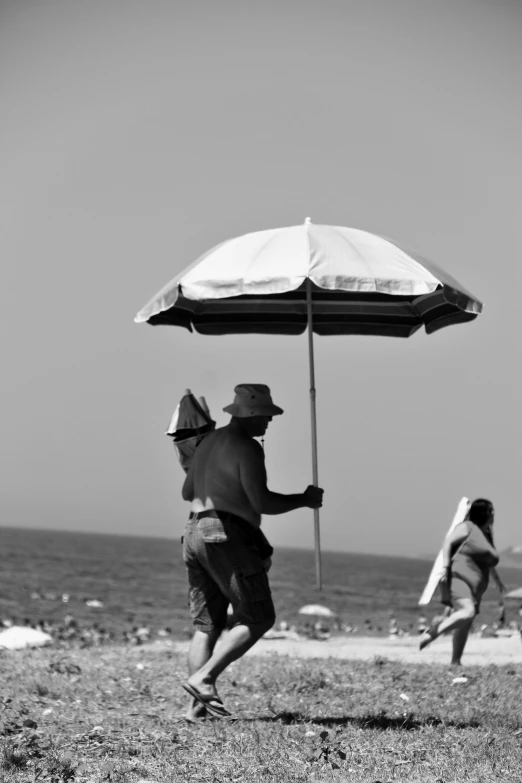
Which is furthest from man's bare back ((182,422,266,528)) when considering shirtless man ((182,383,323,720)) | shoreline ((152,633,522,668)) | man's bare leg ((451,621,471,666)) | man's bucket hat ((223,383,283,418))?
shoreline ((152,633,522,668))

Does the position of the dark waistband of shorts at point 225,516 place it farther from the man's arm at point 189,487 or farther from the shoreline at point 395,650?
the shoreline at point 395,650

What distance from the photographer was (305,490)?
6707 millimetres

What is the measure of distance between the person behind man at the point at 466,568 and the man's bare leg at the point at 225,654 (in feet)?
11.6

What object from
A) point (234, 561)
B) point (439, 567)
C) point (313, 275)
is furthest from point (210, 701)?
point (439, 567)

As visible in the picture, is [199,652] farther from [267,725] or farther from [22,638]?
[22,638]

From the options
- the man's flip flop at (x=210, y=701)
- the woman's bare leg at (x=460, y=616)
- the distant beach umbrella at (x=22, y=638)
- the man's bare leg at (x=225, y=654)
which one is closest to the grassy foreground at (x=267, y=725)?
the man's flip flop at (x=210, y=701)

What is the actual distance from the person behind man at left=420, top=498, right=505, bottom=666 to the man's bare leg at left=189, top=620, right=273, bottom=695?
11.6ft

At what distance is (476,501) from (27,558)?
56408mm

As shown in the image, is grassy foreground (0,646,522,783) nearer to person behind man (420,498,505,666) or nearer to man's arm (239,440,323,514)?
person behind man (420,498,505,666)

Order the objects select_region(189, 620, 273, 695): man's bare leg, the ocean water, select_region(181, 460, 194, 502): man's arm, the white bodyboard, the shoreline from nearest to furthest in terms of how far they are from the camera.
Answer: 1. select_region(189, 620, 273, 695): man's bare leg
2. select_region(181, 460, 194, 502): man's arm
3. the white bodyboard
4. the shoreline
5. the ocean water

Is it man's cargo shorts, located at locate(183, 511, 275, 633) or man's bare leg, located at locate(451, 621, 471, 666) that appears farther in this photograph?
man's bare leg, located at locate(451, 621, 471, 666)

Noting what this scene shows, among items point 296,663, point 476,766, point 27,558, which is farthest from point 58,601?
point 27,558

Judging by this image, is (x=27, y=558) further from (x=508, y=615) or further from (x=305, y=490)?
(x=305, y=490)

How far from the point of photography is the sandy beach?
10.9m
